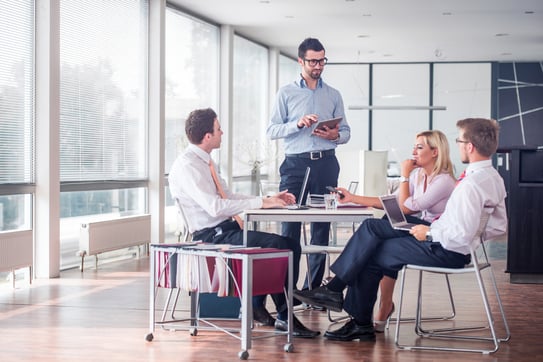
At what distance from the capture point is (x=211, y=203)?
4.70 metres

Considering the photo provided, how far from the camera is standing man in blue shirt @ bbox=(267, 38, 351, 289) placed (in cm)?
548

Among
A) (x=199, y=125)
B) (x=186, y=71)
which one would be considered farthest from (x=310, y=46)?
(x=186, y=71)

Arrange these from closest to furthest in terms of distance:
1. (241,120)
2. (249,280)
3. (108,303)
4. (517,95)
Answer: (249,280) < (108,303) < (241,120) < (517,95)

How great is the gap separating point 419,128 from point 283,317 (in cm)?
1239

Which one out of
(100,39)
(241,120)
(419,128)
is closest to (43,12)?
(100,39)

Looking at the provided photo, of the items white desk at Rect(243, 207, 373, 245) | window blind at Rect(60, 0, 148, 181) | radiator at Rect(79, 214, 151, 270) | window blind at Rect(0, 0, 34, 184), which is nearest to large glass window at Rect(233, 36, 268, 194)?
window blind at Rect(60, 0, 148, 181)

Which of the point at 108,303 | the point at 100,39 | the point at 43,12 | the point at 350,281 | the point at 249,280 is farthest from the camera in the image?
the point at 100,39

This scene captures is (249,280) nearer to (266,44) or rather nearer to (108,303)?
(108,303)

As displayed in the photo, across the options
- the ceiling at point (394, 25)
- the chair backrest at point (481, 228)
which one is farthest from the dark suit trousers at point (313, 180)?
the ceiling at point (394, 25)

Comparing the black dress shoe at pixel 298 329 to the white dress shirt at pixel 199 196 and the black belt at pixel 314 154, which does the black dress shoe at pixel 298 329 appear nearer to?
the white dress shirt at pixel 199 196

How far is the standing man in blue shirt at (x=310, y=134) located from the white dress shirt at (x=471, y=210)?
1.14 meters

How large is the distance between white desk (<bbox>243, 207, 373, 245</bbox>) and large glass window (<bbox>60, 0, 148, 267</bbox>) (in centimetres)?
389

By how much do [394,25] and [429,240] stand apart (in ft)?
27.0

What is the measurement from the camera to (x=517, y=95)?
16.5 metres
